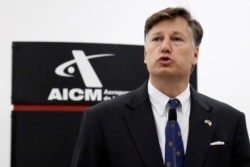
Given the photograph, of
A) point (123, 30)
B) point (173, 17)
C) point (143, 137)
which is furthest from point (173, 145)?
point (123, 30)

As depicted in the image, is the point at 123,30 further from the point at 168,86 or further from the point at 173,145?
the point at 173,145

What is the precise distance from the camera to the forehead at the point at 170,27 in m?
1.54

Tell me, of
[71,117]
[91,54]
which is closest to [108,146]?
[71,117]

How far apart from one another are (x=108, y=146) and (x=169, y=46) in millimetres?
455

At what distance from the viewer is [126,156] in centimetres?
139

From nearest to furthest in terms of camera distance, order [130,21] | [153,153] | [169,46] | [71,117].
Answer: [153,153] → [169,46] → [71,117] → [130,21]

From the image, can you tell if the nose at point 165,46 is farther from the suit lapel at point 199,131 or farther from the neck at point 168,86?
the suit lapel at point 199,131

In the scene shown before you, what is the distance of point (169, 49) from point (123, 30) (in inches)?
49.7

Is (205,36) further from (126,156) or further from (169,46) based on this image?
(126,156)

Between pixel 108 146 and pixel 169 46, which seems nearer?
pixel 108 146

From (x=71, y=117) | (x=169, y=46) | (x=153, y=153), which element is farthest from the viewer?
(x=71, y=117)

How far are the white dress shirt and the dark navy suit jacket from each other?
0.08 ft

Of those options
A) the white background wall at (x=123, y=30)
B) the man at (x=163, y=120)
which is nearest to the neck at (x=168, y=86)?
the man at (x=163, y=120)

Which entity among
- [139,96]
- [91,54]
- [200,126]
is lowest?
[200,126]
